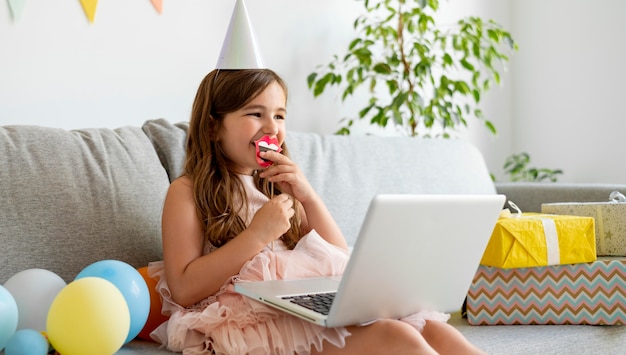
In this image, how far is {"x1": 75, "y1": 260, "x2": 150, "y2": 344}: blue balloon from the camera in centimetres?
138

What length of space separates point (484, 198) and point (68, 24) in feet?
4.41

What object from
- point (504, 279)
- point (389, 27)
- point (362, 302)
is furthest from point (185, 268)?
point (389, 27)

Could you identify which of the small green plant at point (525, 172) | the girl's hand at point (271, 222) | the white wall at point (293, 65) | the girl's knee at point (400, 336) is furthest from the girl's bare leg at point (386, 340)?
the small green plant at point (525, 172)

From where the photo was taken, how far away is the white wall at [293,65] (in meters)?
2.03

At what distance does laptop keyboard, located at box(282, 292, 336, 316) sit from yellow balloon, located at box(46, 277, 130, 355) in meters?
0.29

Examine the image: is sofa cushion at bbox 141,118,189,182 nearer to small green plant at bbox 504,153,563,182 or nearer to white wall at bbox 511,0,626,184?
small green plant at bbox 504,153,563,182

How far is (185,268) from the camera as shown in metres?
1.48

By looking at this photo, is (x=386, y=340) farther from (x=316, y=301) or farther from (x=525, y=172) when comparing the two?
(x=525, y=172)

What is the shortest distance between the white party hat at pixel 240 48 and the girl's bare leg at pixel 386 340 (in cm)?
67

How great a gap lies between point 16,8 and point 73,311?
3.50 feet

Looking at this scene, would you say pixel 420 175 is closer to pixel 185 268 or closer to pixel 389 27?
→ pixel 389 27

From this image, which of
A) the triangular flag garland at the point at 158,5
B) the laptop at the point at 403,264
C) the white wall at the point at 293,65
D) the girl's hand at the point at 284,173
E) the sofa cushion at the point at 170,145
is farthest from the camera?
the triangular flag garland at the point at 158,5

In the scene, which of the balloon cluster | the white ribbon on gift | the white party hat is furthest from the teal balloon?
the white ribbon on gift

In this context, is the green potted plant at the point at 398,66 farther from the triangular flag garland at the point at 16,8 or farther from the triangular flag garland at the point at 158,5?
the triangular flag garland at the point at 16,8
